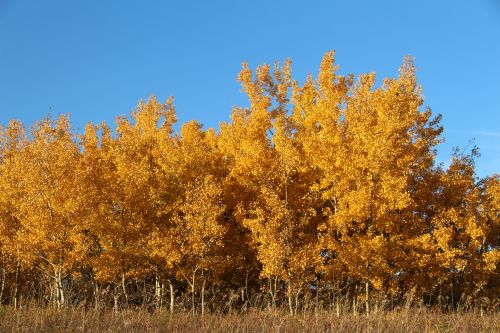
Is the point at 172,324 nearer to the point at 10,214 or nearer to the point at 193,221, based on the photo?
the point at 193,221

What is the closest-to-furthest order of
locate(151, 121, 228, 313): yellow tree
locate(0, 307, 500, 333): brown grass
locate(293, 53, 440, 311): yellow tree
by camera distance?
locate(0, 307, 500, 333): brown grass
locate(293, 53, 440, 311): yellow tree
locate(151, 121, 228, 313): yellow tree

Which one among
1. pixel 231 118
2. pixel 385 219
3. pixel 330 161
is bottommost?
pixel 385 219

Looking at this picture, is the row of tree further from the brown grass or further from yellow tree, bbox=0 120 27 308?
the brown grass

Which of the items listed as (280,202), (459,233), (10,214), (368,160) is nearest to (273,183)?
(280,202)

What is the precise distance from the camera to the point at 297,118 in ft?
79.3

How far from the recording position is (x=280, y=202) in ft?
66.8

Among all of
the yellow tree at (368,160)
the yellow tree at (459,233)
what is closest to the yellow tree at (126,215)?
the yellow tree at (368,160)

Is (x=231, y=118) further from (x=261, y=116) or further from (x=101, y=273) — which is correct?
(x=101, y=273)

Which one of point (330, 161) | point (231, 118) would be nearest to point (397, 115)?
point (330, 161)

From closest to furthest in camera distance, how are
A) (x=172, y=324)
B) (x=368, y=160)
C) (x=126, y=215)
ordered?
(x=172, y=324) → (x=368, y=160) → (x=126, y=215)

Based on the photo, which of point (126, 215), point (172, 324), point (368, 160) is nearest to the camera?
point (172, 324)

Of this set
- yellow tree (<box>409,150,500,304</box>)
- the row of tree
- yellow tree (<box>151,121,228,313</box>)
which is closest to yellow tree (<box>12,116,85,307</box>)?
the row of tree

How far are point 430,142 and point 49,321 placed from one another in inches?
704

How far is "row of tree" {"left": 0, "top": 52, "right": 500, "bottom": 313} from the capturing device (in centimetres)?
1944
